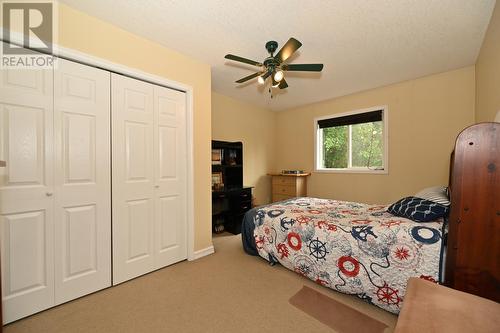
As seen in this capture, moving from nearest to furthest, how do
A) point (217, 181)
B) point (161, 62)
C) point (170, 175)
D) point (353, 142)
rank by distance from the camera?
point (161, 62) < point (170, 175) < point (217, 181) < point (353, 142)

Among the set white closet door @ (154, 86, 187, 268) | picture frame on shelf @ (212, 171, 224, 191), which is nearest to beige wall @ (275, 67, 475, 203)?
picture frame on shelf @ (212, 171, 224, 191)

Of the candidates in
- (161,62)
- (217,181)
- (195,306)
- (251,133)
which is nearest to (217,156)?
(217,181)

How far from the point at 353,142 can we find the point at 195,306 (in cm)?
358

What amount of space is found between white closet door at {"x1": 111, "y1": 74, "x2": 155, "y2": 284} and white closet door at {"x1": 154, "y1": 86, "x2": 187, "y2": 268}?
7 centimetres

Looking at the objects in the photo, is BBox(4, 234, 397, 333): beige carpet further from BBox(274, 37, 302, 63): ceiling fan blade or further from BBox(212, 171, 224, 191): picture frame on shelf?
BBox(274, 37, 302, 63): ceiling fan blade

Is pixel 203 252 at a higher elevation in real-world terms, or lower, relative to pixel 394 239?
lower

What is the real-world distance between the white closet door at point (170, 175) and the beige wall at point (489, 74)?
2996mm

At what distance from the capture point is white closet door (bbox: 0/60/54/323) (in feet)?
4.98

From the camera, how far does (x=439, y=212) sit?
65.2 inches

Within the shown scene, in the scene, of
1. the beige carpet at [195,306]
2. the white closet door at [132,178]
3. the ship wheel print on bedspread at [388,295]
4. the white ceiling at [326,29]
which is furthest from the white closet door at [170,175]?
the ship wheel print on bedspread at [388,295]

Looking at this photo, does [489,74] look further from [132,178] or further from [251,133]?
[132,178]

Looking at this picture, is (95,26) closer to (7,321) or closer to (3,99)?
(3,99)

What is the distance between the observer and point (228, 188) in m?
3.74

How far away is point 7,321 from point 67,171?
3.71ft
